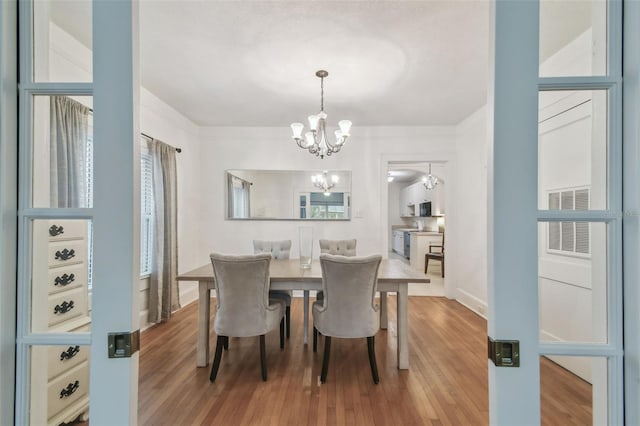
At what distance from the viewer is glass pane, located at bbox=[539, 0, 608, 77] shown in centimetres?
70

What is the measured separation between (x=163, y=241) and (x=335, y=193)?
2455mm

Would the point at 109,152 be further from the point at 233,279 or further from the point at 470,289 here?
the point at 470,289

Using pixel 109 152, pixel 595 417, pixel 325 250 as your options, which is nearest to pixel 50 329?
pixel 109 152

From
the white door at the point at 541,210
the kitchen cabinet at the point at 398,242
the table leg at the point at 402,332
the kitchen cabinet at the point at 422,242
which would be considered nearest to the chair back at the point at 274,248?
the table leg at the point at 402,332

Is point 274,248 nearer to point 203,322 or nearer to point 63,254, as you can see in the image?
point 203,322

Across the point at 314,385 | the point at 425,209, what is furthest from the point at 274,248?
the point at 425,209

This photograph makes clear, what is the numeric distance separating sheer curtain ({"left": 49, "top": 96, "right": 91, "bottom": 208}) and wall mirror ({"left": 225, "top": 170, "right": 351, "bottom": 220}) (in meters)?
3.55

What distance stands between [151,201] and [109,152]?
297 cm

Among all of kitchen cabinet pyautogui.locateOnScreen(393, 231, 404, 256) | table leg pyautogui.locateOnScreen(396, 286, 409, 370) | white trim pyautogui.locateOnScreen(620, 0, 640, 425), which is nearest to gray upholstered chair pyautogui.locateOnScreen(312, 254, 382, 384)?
table leg pyautogui.locateOnScreen(396, 286, 409, 370)

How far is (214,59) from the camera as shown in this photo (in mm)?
2428

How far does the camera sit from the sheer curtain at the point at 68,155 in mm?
757

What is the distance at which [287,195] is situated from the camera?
4.41 meters

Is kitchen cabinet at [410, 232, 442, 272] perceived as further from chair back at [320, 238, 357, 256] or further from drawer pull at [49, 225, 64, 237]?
drawer pull at [49, 225, 64, 237]

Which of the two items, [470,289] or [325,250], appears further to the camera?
[470,289]
